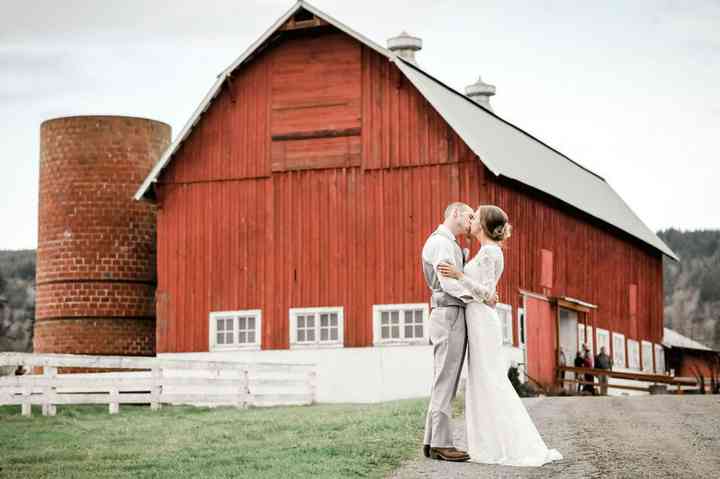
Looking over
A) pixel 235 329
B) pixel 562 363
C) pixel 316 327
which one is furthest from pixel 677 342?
pixel 235 329

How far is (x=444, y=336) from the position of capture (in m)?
10.3

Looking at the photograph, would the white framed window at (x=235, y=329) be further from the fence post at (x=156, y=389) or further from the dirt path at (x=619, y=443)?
the dirt path at (x=619, y=443)

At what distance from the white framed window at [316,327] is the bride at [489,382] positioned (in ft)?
47.1

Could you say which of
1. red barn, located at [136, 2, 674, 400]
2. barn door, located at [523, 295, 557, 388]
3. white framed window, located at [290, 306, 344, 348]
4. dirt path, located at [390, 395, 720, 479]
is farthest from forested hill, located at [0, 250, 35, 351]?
dirt path, located at [390, 395, 720, 479]

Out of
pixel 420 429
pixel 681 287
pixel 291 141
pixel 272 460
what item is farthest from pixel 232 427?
pixel 681 287

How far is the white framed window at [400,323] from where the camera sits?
24078mm

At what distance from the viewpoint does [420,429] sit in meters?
13.4

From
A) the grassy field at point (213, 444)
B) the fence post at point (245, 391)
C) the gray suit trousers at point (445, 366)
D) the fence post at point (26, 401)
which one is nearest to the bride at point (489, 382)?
the gray suit trousers at point (445, 366)

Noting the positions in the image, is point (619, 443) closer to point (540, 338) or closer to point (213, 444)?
point (213, 444)

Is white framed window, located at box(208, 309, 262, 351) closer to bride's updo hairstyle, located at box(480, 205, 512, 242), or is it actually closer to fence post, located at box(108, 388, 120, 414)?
fence post, located at box(108, 388, 120, 414)

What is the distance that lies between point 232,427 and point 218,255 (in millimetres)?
10812

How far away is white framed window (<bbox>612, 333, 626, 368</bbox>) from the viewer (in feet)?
111

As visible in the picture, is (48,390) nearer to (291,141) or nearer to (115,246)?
(291,141)

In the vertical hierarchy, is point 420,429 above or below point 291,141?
below
